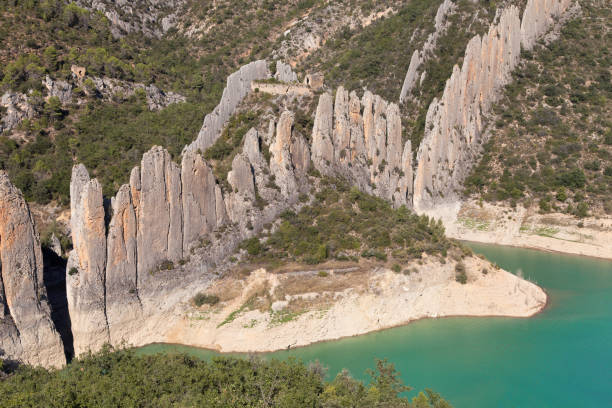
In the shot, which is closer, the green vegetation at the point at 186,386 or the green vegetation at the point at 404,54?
the green vegetation at the point at 186,386

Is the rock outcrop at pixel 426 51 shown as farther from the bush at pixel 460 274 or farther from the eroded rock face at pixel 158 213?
the eroded rock face at pixel 158 213

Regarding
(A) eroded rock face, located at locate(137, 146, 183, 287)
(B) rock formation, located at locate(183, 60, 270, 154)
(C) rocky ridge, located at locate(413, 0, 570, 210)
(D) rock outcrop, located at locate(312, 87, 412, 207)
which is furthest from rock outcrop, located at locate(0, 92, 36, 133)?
(C) rocky ridge, located at locate(413, 0, 570, 210)

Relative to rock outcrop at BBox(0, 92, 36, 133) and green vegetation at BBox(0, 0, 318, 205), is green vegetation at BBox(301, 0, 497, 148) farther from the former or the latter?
rock outcrop at BBox(0, 92, 36, 133)

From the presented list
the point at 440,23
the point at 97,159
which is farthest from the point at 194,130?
the point at 440,23

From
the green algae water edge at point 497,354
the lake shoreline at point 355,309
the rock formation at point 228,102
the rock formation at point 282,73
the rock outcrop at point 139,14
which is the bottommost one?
the green algae water edge at point 497,354

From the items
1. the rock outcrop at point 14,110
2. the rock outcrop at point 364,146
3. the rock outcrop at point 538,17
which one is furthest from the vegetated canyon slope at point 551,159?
the rock outcrop at point 14,110

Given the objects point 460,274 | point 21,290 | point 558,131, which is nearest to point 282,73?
point 460,274
